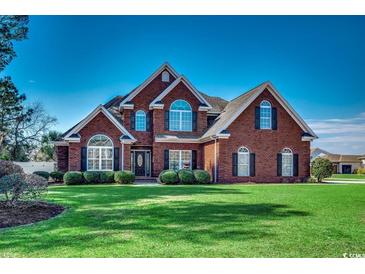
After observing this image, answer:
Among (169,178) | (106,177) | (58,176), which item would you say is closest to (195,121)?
(169,178)

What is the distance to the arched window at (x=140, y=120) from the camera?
59.7 feet

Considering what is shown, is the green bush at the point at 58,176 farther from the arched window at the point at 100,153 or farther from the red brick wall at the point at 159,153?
the red brick wall at the point at 159,153

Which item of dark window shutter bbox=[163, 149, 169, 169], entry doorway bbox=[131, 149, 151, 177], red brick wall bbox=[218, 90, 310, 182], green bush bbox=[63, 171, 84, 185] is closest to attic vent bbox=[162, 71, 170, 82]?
dark window shutter bbox=[163, 149, 169, 169]

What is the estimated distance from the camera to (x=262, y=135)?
17109mm

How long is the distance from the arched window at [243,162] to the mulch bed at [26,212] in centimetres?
974

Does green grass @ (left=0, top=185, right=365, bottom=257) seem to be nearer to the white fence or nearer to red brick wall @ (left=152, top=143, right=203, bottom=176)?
the white fence

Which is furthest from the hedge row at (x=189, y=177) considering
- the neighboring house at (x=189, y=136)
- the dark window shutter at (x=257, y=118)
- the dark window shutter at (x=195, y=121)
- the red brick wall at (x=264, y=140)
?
the dark window shutter at (x=257, y=118)

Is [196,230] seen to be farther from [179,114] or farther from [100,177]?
[179,114]

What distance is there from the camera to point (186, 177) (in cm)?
1574

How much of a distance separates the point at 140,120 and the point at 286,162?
691 cm

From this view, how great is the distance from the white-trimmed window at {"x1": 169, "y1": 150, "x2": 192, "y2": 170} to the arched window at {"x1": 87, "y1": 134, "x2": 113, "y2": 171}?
281 cm

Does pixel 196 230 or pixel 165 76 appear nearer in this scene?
pixel 196 230
